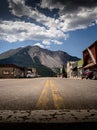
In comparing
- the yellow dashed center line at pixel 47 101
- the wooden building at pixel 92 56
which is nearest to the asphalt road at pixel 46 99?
the yellow dashed center line at pixel 47 101

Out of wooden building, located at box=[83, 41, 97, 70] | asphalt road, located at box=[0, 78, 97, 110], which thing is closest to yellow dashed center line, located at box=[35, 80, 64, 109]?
asphalt road, located at box=[0, 78, 97, 110]

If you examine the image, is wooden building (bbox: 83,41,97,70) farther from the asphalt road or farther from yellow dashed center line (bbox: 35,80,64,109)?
yellow dashed center line (bbox: 35,80,64,109)

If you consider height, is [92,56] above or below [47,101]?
above

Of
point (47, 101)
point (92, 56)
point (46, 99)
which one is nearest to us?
point (47, 101)

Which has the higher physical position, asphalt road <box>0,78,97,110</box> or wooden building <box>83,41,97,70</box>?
→ wooden building <box>83,41,97,70</box>

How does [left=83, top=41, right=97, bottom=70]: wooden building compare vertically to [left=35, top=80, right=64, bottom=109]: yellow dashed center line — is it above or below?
above

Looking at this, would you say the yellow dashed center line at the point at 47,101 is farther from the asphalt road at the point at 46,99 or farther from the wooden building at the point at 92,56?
the wooden building at the point at 92,56

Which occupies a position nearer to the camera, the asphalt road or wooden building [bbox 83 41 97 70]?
the asphalt road

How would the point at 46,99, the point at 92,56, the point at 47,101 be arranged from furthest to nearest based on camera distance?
the point at 92,56 < the point at 46,99 < the point at 47,101

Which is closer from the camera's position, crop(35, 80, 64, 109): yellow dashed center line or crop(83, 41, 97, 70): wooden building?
crop(35, 80, 64, 109): yellow dashed center line

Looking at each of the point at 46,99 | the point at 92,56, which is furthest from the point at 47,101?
the point at 92,56

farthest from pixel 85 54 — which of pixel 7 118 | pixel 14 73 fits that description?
pixel 7 118

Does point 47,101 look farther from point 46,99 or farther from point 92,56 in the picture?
point 92,56
